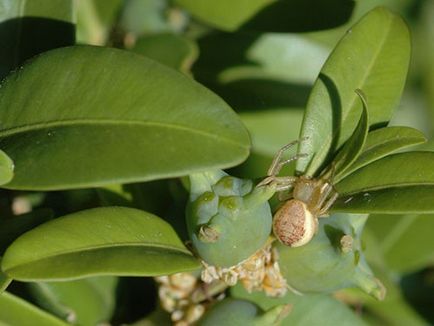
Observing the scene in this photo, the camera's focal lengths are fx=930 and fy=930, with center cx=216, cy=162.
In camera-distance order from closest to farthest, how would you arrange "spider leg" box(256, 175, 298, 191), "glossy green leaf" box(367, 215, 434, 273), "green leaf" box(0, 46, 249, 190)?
"green leaf" box(0, 46, 249, 190), "spider leg" box(256, 175, 298, 191), "glossy green leaf" box(367, 215, 434, 273)

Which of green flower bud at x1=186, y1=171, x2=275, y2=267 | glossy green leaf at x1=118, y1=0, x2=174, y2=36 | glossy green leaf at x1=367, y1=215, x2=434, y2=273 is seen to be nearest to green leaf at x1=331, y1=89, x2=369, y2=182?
green flower bud at x1=186, y1=171, x2=275, y2=267

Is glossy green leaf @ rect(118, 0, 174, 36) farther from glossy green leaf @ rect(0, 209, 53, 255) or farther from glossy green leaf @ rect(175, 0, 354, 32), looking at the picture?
glossy green leaf @ rect(0, 209, 53, 255)

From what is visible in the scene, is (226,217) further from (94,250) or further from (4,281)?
(4,281)

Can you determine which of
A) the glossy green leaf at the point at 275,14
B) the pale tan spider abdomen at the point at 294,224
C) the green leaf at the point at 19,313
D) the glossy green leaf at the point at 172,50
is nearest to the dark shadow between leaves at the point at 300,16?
the glossy green leaf at the point at 275,14

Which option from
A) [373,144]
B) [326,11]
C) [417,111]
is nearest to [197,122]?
[373,144]

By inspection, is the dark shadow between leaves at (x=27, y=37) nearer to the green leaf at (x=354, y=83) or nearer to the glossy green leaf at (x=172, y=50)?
the glossy green leaf at (x=172, y=50)

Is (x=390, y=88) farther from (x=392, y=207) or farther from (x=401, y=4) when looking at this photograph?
(x=401, y=4)
